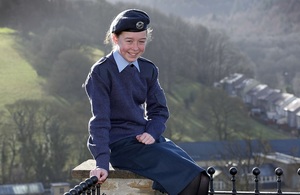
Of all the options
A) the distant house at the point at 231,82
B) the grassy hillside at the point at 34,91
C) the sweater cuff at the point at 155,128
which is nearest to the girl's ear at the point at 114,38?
the sweater cuff at the point at 155,128

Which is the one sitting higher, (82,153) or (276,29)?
(276,29)

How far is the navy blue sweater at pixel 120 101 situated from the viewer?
4.65m

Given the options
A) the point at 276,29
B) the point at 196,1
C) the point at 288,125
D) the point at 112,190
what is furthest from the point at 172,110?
the point at 112,190

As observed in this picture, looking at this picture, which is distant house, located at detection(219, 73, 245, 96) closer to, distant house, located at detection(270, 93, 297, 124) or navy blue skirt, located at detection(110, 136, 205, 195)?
distant house, located at detection(270, 93, 297, 124)

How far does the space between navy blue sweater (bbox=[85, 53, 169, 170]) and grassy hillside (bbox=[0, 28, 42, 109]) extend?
48.8 meters

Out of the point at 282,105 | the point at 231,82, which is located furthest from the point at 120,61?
the point at 282,105

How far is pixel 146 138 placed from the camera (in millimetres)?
4730

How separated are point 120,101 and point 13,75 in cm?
5737

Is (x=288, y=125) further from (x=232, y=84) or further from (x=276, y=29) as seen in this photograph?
(x=276, y=29)

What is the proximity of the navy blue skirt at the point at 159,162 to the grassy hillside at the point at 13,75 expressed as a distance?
4894 cm

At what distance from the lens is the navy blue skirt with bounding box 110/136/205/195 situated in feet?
15.0

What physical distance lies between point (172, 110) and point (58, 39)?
46.3 ft

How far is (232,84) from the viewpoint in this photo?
73.2 metres

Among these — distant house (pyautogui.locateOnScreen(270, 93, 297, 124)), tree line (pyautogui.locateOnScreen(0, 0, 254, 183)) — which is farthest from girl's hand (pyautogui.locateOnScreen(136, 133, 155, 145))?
distant house (pyautogui.locateOnScreen(270, 93, 297, 124))
